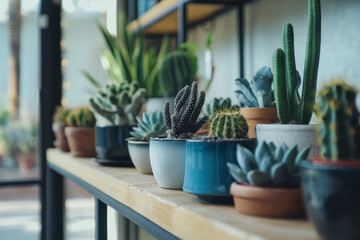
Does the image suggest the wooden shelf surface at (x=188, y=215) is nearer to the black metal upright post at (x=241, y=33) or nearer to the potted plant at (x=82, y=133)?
the potted plant at (x=82, y=133)

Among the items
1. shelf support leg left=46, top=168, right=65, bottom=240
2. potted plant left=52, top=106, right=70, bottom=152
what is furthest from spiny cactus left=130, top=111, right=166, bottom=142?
shelf support leg left=46, top=168, right=65, bottom=240

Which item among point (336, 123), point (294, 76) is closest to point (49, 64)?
point (294, 76)

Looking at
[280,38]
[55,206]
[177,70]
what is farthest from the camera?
[55,206]

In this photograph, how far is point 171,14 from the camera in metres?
2.00

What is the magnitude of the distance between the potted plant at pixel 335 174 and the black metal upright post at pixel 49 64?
2.31 metres

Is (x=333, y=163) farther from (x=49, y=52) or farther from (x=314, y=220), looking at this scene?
(x=49, y=52)

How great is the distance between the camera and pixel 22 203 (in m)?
2.70

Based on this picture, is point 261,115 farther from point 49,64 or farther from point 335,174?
point 49,64

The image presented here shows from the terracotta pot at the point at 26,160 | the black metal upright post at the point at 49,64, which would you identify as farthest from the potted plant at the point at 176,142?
the terracotta pot at the point at 26,160

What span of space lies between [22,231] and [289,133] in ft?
7.38

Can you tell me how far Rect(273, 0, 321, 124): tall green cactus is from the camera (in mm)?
755

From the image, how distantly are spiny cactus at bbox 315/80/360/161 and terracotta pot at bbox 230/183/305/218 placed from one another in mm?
96

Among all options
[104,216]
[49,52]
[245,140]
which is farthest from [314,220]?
[49,52]

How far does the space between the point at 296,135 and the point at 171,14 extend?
137 cm
